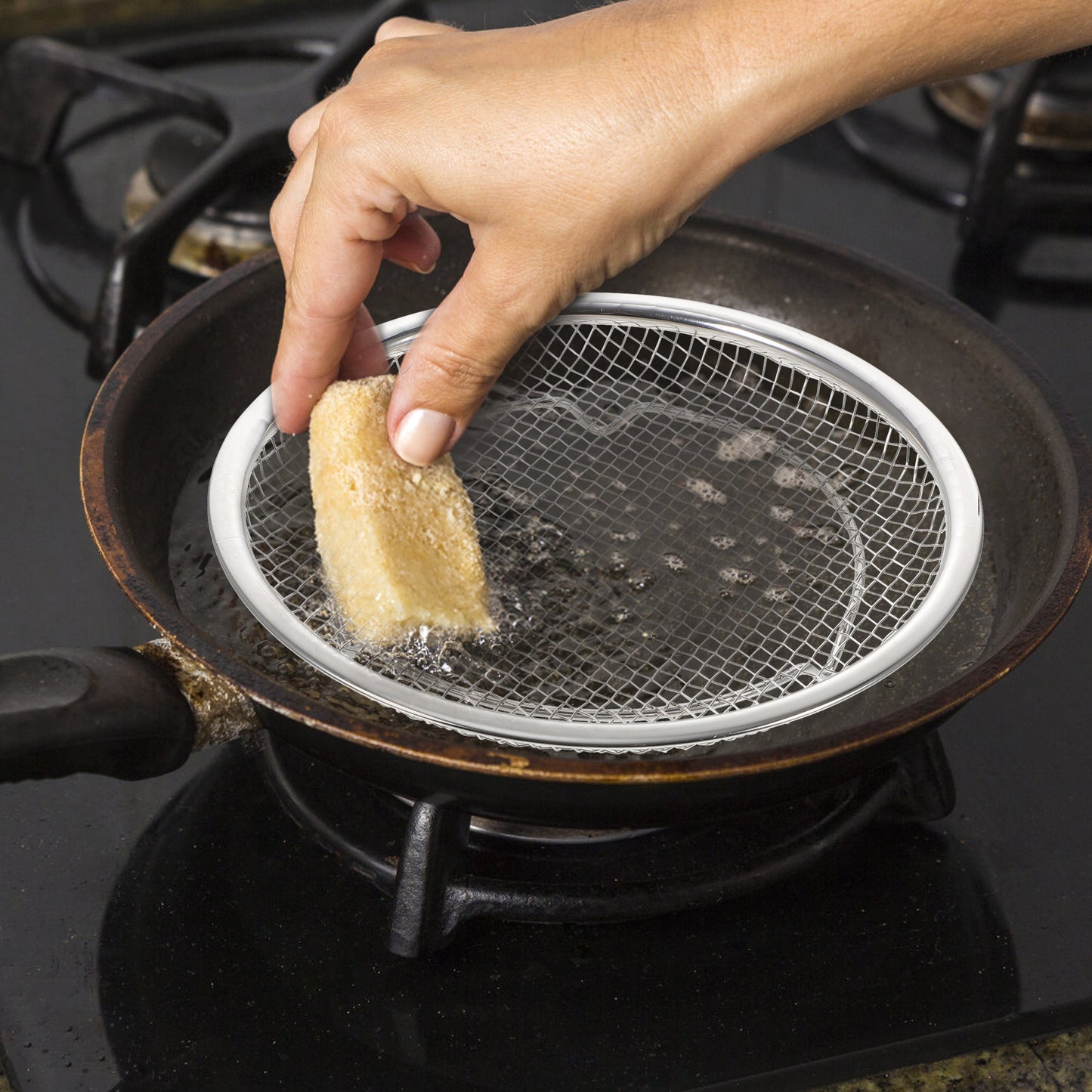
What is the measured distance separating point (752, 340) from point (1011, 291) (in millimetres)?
535

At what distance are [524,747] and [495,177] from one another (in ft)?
1.15

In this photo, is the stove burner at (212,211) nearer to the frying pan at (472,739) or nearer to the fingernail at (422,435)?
the frying pan at (472,739)

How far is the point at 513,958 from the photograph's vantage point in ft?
2.78

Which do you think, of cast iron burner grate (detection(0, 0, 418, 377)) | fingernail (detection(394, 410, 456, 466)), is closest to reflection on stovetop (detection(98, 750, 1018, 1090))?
fingernail (detection(394, 410, 456, 466))

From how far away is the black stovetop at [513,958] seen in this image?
0.79m

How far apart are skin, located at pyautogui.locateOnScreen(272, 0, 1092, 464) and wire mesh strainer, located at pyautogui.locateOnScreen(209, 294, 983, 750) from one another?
17 cm

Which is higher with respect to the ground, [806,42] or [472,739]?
[806,42]

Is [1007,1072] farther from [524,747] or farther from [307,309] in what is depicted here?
[307,309]

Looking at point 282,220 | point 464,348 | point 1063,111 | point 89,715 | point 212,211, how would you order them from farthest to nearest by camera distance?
point 1063,111
point 212,211
point 282,220
point 464,348
point 89,715

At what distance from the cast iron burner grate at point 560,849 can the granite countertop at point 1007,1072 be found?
0.15 metres

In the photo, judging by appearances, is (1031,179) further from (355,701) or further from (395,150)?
(355,701)

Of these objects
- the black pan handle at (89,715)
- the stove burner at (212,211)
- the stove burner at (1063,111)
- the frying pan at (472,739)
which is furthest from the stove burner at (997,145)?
the black pan handle at (89,715)

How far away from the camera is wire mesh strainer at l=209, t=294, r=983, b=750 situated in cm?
81

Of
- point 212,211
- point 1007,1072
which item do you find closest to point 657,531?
point 1007,1072
